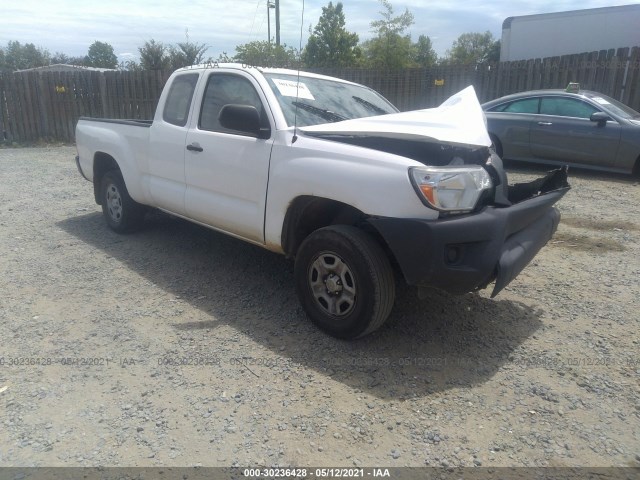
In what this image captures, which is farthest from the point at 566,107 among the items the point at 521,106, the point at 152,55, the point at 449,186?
the point at 152,55

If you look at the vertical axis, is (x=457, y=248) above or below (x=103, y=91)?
below

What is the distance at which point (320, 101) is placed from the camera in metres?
4.57

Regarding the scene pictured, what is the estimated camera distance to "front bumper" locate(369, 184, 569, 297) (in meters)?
3.15

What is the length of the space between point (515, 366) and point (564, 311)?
1.05 m

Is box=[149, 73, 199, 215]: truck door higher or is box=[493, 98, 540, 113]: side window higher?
box=[493, 98, 540, 113]: side window

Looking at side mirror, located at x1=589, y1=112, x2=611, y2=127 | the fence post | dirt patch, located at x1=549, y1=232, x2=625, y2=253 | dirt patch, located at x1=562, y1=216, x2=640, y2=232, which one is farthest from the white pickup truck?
the fence post

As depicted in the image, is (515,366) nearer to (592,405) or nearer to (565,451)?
(592,405)

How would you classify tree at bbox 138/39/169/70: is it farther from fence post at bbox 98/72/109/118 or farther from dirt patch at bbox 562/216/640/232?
dirt patch at bbox 562/216/640/232

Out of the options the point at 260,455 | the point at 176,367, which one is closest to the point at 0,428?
the point at 176,367

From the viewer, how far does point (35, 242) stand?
6070 millimetres

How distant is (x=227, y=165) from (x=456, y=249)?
2.09 metres

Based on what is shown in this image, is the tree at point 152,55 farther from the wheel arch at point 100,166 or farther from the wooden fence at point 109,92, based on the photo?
the wheel arch at point 100,166

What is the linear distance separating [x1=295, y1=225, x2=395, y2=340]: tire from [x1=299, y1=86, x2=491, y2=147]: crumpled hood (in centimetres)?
70

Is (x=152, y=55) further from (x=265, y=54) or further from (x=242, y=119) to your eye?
(x=242, y=119)
